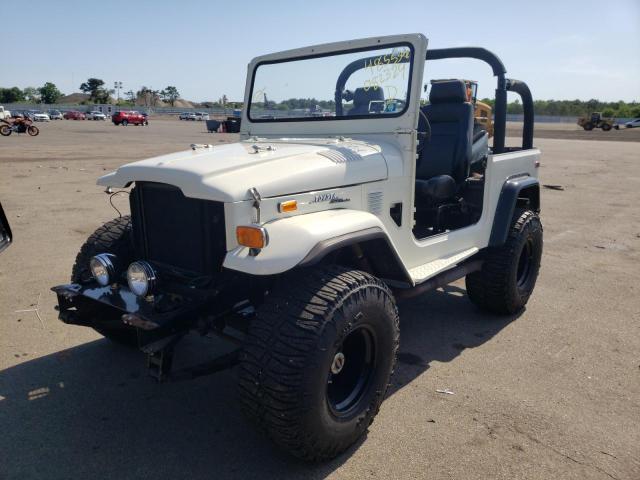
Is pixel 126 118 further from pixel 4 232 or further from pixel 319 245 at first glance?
pixel 319 245

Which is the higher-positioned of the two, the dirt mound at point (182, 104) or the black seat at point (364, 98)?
the dirt mound at point (182, 104)

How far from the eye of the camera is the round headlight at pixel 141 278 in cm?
266

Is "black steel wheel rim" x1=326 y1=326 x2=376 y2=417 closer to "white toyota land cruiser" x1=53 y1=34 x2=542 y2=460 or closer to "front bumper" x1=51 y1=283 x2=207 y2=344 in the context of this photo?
"white toyota land cruiser" x1=53 y1=34 x2=542 y2=460

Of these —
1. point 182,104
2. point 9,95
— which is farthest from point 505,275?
point 182,104

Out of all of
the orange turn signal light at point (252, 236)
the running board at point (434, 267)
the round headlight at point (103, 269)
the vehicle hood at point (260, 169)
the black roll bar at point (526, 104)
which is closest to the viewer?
the orange turn signal light at point (252, 236)

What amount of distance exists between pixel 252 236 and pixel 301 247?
241 millimetres

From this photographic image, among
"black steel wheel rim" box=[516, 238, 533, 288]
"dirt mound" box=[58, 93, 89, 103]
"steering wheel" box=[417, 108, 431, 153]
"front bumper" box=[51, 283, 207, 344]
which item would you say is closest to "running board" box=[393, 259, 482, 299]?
"black steel wheel rim" box=[516, 238, 533, 288]

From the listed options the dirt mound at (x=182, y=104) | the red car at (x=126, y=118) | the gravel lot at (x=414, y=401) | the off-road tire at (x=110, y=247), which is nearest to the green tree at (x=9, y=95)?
the dirt mound at (x=182, y=104)

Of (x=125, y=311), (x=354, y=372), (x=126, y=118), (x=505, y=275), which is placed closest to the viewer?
(x=125, y=311)

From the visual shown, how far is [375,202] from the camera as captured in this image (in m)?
3.12

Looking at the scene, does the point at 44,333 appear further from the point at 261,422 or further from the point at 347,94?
the point at 347,94

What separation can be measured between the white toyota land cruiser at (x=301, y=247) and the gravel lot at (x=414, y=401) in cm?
32

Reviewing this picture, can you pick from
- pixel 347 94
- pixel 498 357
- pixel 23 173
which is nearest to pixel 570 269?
pixel 498 357

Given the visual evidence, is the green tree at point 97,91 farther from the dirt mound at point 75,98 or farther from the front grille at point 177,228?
the front grille at point 177,228
